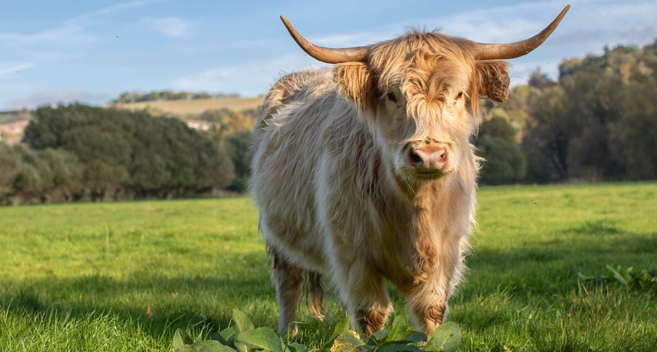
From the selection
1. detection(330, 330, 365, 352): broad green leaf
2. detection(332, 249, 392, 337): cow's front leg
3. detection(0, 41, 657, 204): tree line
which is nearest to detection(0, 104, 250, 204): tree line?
detection(0, 41, 657, 204): tree line

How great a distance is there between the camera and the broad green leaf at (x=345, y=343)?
2854mm

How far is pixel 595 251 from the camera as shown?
8.73 m

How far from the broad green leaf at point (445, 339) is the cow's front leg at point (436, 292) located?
0.78m

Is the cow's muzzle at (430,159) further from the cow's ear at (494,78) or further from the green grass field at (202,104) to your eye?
the green grass field at (202,104)

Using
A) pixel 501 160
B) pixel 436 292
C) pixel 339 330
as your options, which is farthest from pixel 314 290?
pixel 501 160

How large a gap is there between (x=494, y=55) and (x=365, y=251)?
153 cm

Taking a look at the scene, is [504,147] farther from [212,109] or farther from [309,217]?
[212,109]

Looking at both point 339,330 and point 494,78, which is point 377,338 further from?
point 494,78

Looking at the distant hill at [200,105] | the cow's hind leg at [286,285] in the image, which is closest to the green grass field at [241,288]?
the cow's hind leg at [286,285]

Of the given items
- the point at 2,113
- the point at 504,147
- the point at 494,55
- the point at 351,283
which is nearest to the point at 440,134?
the point at 494,55

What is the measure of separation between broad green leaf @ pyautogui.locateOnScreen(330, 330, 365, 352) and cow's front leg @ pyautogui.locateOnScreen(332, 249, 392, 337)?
2.84ft

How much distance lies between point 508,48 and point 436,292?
5.42ft

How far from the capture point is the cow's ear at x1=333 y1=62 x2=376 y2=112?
12.1ft

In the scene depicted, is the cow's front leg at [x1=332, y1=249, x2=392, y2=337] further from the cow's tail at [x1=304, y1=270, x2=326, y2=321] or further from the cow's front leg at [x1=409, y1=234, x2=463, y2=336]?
the cow's tail at [x1=304, y1=270, x2=326, y2=321]
